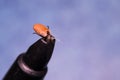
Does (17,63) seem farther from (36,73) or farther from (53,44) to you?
(53,44)

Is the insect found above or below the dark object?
above

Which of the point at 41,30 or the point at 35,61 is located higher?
the point at 41,30

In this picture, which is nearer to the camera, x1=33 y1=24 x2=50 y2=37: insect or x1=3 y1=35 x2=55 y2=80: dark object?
x1=3 y1=35 x2=55 y2=80: dark object

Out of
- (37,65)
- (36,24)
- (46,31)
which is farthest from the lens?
(36,24)

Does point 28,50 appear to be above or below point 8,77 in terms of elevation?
above

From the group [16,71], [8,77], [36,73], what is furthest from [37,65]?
[8,77]
